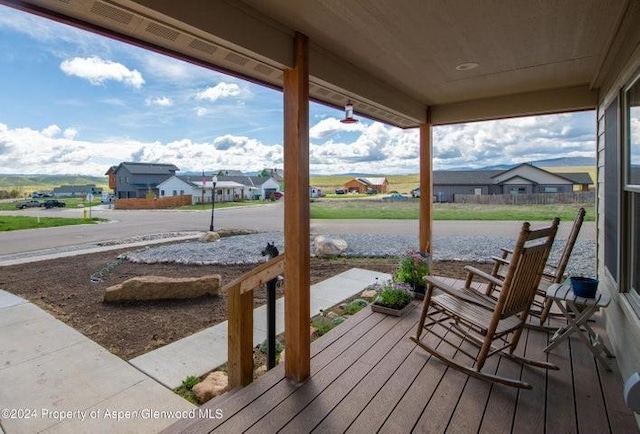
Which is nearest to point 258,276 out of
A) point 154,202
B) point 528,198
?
point 528,198

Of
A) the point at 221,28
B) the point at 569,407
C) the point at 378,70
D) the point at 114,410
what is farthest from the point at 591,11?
the point at 114,410

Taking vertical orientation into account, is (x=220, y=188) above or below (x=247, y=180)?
below

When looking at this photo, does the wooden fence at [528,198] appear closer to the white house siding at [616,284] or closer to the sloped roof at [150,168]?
the white house siding at [616,284]

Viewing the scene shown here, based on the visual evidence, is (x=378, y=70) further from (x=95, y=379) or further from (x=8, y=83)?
(x=8, y=83)

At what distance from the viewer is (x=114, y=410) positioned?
2.19 m

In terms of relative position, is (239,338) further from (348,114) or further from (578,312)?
(578,312)

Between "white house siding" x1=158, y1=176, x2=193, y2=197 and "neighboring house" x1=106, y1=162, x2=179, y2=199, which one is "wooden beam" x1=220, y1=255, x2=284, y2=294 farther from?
"white house siding" x1=158, y1=176, x2=193, y2=197

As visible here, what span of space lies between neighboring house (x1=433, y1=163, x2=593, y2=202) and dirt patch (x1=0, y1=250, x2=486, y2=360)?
1.62 m

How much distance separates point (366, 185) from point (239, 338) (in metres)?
9.15

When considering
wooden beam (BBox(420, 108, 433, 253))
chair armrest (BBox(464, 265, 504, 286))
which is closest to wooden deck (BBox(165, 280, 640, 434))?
chair armrest (BBox(464, 265, 504, 286))

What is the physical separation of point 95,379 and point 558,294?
3.43m

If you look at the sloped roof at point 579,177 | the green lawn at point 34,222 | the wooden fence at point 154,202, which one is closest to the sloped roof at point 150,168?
the wooden fence at point 154,202

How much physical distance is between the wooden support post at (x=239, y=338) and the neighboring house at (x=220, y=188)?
29.5 feet

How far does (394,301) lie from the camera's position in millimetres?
3279
